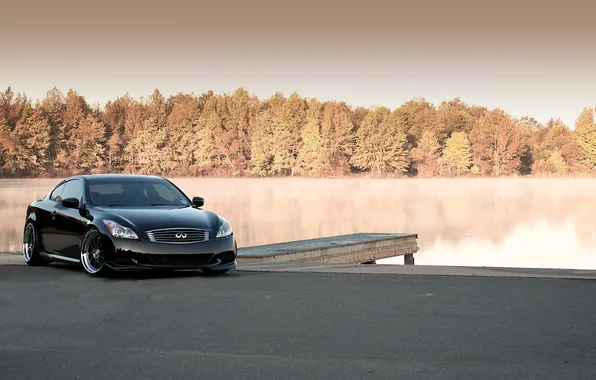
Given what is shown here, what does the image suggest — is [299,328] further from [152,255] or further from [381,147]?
[381,147]

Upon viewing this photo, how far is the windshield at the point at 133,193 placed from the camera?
14.8 m

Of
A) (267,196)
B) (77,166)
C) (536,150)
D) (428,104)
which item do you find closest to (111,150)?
(77,166)

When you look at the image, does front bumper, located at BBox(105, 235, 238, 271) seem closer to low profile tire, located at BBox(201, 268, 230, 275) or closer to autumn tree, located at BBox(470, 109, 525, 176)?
low profile tire, located at BBox(201, 268, 230, 275)

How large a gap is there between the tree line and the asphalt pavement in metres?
117

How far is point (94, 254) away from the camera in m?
13.9

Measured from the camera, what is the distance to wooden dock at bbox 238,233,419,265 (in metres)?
18.9

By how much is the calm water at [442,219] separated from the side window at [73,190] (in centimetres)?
1787

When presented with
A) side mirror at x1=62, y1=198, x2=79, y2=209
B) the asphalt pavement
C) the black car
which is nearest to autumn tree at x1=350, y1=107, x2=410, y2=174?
the black car

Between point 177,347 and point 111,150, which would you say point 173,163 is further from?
point 177,347

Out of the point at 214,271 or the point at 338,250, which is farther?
the point at 338,250

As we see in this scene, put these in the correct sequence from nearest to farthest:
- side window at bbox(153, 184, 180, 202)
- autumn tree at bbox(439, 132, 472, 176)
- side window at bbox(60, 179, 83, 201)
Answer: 1. side window at bbox(60, 179, 83, 201)
2. side window at bbox(153, 184, 180, 202)
3. autumn tree at bbox(439, 132, 472, 176)

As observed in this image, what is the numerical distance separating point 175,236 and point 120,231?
751 mm

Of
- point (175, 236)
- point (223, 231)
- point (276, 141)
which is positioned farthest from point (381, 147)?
point (175, 236)

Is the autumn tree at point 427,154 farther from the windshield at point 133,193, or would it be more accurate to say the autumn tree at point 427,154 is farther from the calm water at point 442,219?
the windshield at point 133,193
